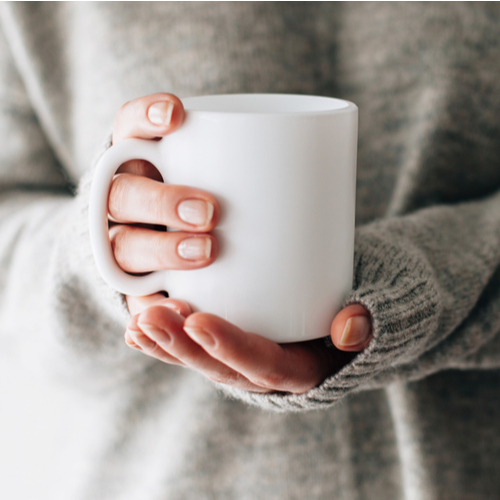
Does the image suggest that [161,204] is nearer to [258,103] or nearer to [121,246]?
[121,246]

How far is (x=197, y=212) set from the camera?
0.33 metres

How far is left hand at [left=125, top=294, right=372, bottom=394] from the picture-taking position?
32 cm

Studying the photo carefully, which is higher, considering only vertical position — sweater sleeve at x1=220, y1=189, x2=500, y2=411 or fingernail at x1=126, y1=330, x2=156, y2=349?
fingernail at x1=126, y1=330, x2=156, y2=349

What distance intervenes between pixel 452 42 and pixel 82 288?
0.72m

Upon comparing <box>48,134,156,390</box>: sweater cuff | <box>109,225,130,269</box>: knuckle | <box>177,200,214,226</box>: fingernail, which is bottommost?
<box>48,134,156,390</box>: sweater cuff

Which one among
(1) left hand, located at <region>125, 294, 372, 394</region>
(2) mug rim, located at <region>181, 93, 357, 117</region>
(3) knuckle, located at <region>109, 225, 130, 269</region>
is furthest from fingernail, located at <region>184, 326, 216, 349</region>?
(2) mug rim, located at <region>181, 93, 357, 117</region>

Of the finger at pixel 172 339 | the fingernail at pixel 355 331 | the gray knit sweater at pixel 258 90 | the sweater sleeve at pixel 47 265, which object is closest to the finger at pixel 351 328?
the fingernail at pixel 355 331

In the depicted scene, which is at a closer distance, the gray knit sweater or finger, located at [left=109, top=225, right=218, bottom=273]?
finger, located at [left=109, top=225, right=218, bottom=273]

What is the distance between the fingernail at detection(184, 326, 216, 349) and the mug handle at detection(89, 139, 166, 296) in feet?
0.30

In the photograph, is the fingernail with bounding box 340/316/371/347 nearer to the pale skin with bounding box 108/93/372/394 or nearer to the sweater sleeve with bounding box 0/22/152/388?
the pale skin with bounding box 108/93/372/394

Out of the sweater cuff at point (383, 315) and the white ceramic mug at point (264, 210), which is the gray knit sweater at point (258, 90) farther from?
the white ceramic mug at point (264, 210)

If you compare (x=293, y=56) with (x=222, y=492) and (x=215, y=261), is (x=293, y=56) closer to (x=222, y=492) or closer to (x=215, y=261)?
(x=215, y=261)

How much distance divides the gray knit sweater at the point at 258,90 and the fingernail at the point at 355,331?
0.33 m

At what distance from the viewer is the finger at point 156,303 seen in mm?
371
